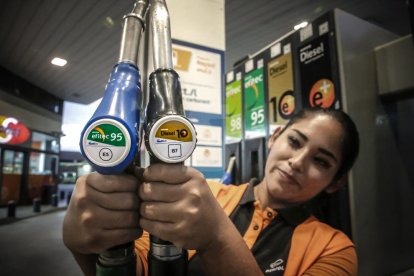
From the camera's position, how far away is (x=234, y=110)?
1786mm

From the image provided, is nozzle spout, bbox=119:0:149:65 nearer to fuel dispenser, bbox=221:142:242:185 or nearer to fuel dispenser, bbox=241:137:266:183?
fuel dispenser, bbox=241:137:266:183

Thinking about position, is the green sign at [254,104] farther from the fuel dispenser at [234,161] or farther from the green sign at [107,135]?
the green sign at [107,135]

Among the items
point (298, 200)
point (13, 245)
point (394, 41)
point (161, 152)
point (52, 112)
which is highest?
point (52, 112)

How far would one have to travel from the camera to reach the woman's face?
0.83m

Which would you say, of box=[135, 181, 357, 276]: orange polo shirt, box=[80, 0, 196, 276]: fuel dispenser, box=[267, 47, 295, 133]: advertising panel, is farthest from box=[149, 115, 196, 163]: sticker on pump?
box=[267, 47, 295, 133]: advertising panel

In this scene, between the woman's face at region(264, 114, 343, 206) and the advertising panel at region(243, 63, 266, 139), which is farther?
the advertising panel at region(243, 63, 266, 139)

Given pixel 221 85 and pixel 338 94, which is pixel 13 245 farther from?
pixel 338 94

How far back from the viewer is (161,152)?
0.30m

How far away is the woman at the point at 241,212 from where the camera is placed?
307 mm

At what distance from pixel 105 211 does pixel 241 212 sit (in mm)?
628

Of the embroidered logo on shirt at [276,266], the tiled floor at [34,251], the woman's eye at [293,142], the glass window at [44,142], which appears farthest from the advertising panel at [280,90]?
the glass window at [44,142]

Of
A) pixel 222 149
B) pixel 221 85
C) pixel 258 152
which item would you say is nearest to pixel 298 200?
pixel 222 149

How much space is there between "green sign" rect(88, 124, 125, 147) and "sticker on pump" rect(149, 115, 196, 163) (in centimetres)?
3

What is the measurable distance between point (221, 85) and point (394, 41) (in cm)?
81
